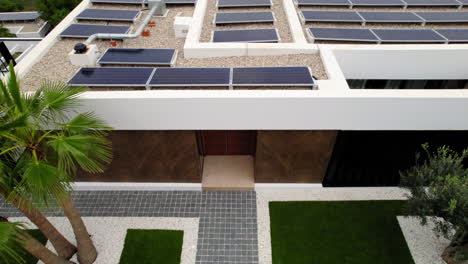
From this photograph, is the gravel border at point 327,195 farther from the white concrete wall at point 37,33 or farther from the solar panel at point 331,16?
the white concrete wall at point 37,33

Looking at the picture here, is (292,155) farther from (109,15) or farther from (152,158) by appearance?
(109,15)

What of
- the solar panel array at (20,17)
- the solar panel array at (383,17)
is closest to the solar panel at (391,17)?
the solar panel array at (383,17)

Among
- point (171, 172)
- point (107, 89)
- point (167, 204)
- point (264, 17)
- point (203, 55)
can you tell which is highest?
point (264, 17)

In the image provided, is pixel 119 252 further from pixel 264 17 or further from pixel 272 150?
pixel 264 17

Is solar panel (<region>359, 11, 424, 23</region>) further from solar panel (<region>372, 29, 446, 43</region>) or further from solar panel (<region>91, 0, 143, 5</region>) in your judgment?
solar panel (<region>91, 0, 143, 5</region>)

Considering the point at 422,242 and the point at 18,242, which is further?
the point at 422,242

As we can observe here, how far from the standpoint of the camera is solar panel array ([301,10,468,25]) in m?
13.9

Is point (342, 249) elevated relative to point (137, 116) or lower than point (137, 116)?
lower

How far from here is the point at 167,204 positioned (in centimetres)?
1235

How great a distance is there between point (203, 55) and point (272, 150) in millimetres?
4666

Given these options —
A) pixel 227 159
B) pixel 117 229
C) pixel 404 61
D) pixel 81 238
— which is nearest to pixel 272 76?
pixel 227 159

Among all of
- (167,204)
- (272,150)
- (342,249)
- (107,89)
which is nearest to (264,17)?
(272,150)

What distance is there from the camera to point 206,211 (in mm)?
12086

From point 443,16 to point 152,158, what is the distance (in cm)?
1521
